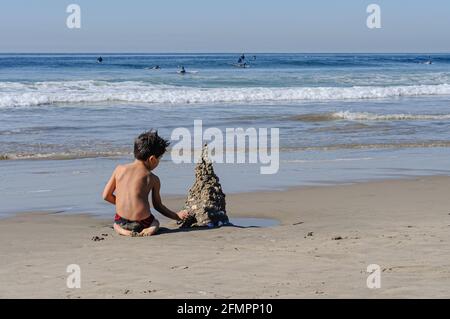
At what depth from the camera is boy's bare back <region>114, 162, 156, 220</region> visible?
6641 mm

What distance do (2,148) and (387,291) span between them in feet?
30.8

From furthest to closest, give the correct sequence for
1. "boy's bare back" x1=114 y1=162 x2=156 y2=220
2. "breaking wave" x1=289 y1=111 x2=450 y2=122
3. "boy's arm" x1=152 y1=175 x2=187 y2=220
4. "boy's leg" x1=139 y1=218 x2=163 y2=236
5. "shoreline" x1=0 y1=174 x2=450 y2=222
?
1. "breaking wave" x1=289 y1=111 x2=450 y2=122
2. "shoreline" x1=0 y1=174 x2=450 y2=222
3. "boy's arm" x1=152 y1=175 x2=187 y2=220
4. "boy's bare back" x1=114 y1=162 x2=156 y2=220
5. "boy's leg" x1=139 y1=218 x2=163 y2=236

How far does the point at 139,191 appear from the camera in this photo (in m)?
6.70

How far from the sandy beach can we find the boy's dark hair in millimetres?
654

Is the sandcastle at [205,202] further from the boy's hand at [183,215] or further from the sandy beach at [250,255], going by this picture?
the sandy beach at [250,255]

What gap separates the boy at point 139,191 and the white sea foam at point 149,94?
15.6 metres

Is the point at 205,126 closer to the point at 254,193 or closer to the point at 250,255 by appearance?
the point at 254,193

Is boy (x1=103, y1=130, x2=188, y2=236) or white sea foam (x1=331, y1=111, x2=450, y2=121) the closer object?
boy (x1=103, y1=130, x2=188, y2=236)

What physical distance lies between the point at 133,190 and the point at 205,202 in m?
0.63

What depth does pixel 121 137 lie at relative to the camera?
14273 mm

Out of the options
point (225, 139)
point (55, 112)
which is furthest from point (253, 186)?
point (55, 112)

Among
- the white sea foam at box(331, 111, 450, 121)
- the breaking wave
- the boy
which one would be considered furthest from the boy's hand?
the white sea foam at box(331, 111, 450, 121)

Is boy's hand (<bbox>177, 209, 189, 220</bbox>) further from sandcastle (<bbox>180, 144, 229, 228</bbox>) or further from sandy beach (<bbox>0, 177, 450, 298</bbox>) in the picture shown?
sandy beach (<bbox>0, 177, 450, 298</bbox>)

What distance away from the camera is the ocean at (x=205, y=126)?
9.71m
